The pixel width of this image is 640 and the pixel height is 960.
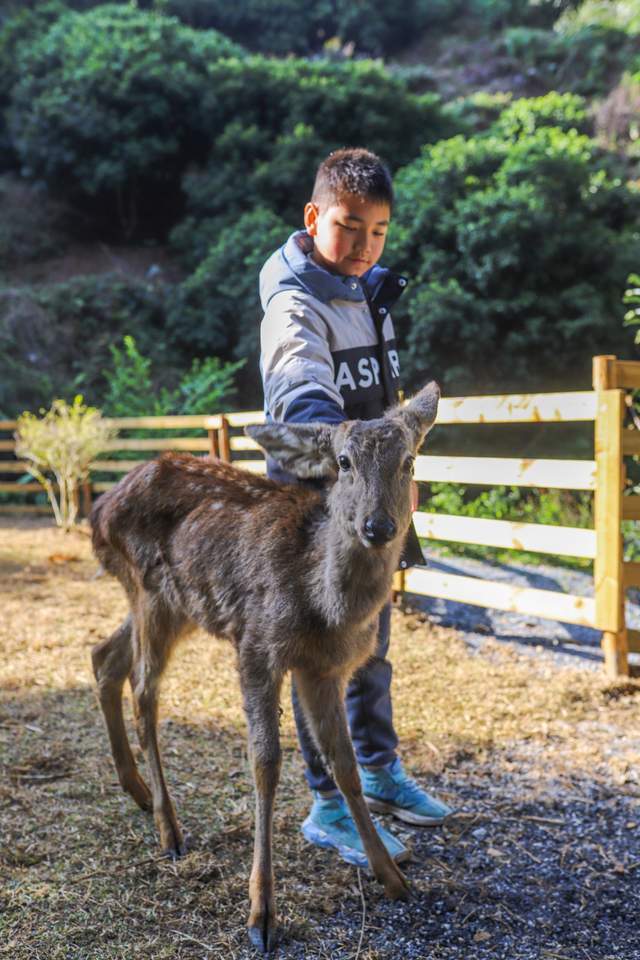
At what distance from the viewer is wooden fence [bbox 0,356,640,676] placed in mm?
4539

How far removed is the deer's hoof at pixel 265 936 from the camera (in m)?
2.29

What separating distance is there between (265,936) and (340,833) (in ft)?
1.92

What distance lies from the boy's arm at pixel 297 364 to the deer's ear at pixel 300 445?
7cm

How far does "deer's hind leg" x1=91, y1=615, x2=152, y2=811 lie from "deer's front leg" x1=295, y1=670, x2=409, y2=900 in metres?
0.86

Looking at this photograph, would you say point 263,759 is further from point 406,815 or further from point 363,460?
point 363,460

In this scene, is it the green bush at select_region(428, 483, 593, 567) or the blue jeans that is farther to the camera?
the green bush at select_region(428, 483, 593, 567)

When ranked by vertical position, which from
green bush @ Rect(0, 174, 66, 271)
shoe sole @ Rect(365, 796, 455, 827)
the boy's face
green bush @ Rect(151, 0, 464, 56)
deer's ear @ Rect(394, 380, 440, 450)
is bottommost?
shoe sole @ Rect(365, 796, 455, 827)

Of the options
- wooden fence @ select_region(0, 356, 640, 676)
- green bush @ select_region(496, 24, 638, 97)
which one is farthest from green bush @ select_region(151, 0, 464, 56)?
wooden fence @ select_region(0, 356, 640, 676)

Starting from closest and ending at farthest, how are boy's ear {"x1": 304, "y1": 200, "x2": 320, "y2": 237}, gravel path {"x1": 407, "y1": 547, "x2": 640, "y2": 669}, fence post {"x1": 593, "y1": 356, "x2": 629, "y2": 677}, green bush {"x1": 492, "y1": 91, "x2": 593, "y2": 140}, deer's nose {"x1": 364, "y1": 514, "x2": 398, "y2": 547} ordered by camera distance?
deer's nose {"x1": 364, "y1": 514, "x2": 398, "y2": 547}, boy's ear {"x1": 304, "y1": 200, "x2": 320, "y2": 237}, fence post {"x1": 593, "y1": 356, "x2": 629, "y2": 677}, gravel path {"x1": 407, "y1": 547, "x2": 640, "y2": 669}, green bush {"x1": 492, "y1": 91, "x2": 593, "y2": 140}

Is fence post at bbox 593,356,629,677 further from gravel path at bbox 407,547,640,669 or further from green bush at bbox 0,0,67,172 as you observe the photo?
green bush at bbox 0,0,67,172

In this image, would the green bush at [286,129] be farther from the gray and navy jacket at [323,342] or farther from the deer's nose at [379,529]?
the deer's nose at [379,529]

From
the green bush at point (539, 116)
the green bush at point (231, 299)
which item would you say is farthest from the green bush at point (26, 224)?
the green bush at point (539, 116)

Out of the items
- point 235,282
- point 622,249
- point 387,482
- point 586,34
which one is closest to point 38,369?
point 235,282

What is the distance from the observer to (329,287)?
2.73 m
